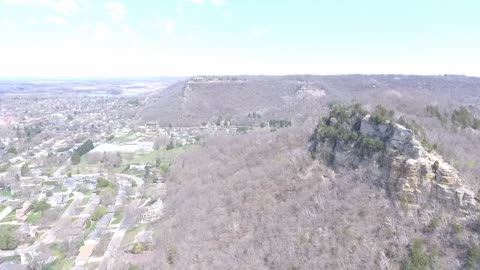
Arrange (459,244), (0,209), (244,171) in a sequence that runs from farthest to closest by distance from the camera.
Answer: (0,209) → (244,171) → (459,244)

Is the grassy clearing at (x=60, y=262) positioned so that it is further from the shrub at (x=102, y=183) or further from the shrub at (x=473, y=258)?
the shrub at (x=473, y=258)

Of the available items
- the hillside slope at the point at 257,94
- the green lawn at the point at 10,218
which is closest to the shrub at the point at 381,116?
the green lawn at the point at 10,218

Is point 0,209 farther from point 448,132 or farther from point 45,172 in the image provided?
point 448,132

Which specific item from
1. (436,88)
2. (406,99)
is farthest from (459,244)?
(436,88)

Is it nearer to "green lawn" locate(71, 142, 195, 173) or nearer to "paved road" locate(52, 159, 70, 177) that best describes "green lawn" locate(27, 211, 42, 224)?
"paved road" locate(52, 159, 70, 177)

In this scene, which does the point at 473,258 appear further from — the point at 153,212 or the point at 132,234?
the point at 153,212
